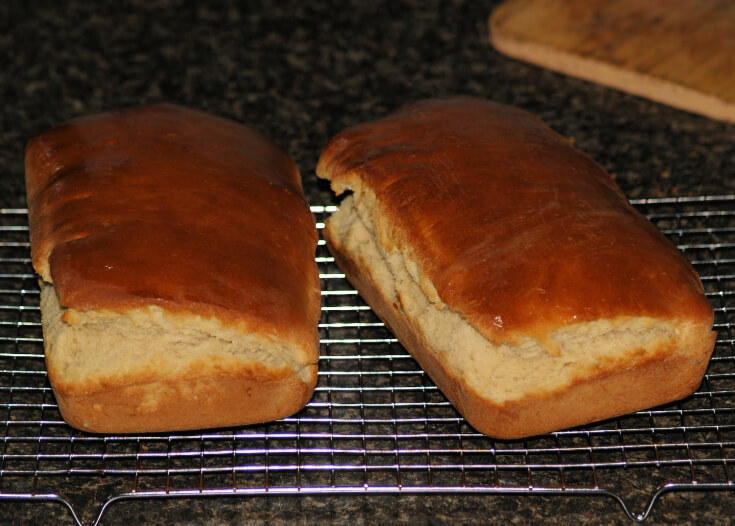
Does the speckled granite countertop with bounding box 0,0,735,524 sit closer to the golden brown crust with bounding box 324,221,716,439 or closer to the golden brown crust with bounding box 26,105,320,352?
the golden brown crust with bounding box 26,105,320,352

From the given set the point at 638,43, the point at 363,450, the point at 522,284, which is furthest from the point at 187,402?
the point at 638,43

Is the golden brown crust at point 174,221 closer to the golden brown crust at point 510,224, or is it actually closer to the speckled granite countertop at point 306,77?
the golden brown crust at point 510,224

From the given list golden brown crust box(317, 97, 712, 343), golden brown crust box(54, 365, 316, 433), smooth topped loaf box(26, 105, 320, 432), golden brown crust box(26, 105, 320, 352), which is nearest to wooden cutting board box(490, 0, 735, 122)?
golden brown crust box(317, 97, 712, 343)

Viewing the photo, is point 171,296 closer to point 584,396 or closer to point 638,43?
point 584,396

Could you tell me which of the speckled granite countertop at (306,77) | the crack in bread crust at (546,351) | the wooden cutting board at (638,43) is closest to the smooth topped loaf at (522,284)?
the crack in bread crust at (546,351)

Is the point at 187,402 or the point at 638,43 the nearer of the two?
the point at 187,402

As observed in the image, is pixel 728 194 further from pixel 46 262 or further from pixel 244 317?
pixel 46 262
